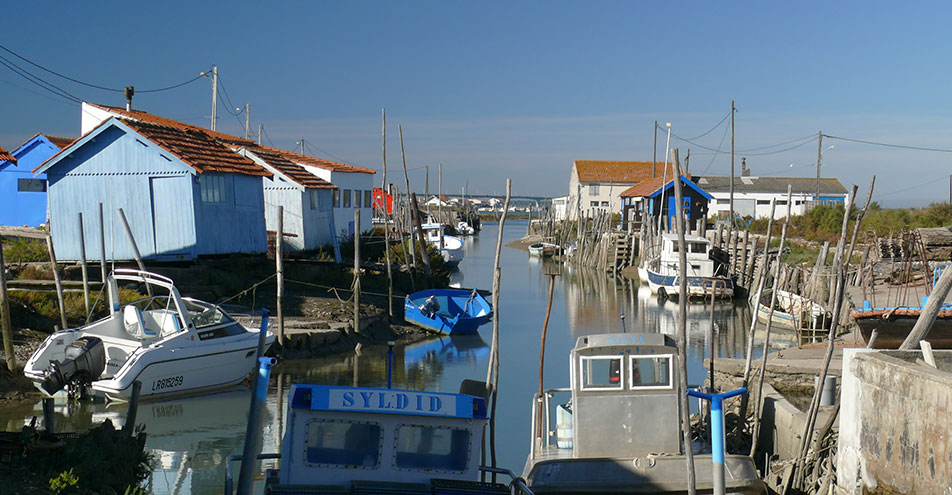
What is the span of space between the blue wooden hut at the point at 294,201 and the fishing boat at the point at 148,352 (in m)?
12.4

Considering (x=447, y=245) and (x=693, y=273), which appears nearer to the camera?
(x=693, y=273)

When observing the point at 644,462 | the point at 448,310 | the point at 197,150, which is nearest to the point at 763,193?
the point at 448,310

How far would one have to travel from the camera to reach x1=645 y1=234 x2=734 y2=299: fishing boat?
123 ft

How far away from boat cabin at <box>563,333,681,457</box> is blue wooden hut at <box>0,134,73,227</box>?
2667 cm

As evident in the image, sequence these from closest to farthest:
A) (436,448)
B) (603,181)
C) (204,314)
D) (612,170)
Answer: (436,448) → (204,314) → (603,181) → (612,170)

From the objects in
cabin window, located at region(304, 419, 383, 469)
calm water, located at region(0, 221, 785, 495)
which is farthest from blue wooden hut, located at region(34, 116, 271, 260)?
cabin window, located at region(304, 419, 383, 469)

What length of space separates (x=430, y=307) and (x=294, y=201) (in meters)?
7.33

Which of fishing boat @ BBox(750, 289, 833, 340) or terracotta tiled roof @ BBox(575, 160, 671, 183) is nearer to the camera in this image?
fishing boat @ BBox(750, 289, 833, 340)

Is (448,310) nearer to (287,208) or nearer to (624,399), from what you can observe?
(287,208)

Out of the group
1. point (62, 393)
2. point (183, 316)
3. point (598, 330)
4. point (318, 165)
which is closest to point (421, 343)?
point (598, 330)

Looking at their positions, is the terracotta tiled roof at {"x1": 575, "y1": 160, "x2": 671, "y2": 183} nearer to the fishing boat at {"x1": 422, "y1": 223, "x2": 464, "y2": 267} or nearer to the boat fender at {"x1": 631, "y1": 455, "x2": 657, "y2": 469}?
the fishing boat at {"x1": 422, "y1": 223, "x2": 464, "y2": 267}

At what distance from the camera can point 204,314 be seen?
1850 centimetres

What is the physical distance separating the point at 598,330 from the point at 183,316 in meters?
15.9

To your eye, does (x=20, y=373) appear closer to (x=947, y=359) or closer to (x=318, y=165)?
(x=947, y=359)
